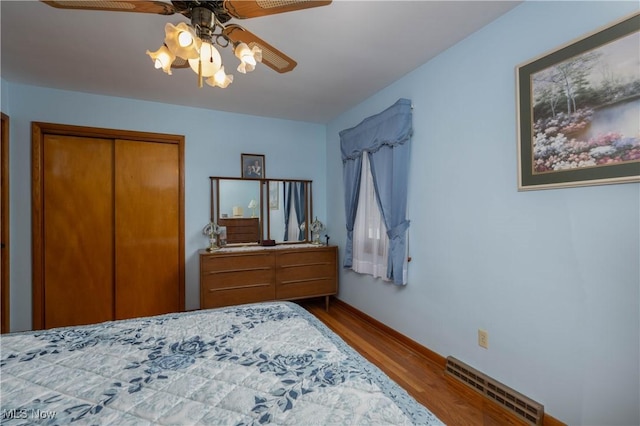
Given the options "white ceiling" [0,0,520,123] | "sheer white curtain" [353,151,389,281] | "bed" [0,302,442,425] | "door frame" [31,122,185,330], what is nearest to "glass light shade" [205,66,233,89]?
"white ceiling" [0,0,520,123]

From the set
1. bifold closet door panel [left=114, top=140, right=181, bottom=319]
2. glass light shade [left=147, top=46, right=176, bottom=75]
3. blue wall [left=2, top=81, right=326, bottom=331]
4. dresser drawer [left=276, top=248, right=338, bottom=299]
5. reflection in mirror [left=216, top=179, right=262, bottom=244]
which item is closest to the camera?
glass light shade [left=147, top=46, right=176, bottom=75]

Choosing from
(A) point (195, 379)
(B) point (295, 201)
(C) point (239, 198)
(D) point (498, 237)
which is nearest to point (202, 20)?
(A) point (195, 379)

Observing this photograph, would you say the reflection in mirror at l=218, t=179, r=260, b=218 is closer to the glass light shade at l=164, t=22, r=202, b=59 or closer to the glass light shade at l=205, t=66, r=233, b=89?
the glass light shade at l=205, t=66, r=233, b=89

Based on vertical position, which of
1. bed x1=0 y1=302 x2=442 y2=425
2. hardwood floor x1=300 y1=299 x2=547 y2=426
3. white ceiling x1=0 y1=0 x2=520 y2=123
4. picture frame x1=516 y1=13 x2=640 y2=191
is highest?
white ceiling x1=0 y1=0 x2=520 y2=123

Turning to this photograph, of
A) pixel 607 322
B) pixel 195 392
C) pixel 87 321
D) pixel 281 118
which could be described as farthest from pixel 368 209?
pixel 87 321

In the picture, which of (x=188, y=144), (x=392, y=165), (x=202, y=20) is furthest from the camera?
(x=188, y=144)

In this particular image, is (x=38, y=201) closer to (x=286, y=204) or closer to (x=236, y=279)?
(x=236, y=279)

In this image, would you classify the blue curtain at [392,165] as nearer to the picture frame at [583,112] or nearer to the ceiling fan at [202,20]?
the picture frame at [583,112]

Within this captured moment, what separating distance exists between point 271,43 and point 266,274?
2164mm

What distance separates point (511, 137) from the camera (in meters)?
1.71

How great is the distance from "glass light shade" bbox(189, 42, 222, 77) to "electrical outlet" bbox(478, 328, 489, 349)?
219cm

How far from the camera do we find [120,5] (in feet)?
3.79

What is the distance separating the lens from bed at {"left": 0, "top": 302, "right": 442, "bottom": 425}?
78 cm

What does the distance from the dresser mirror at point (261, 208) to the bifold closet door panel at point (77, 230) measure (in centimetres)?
108
